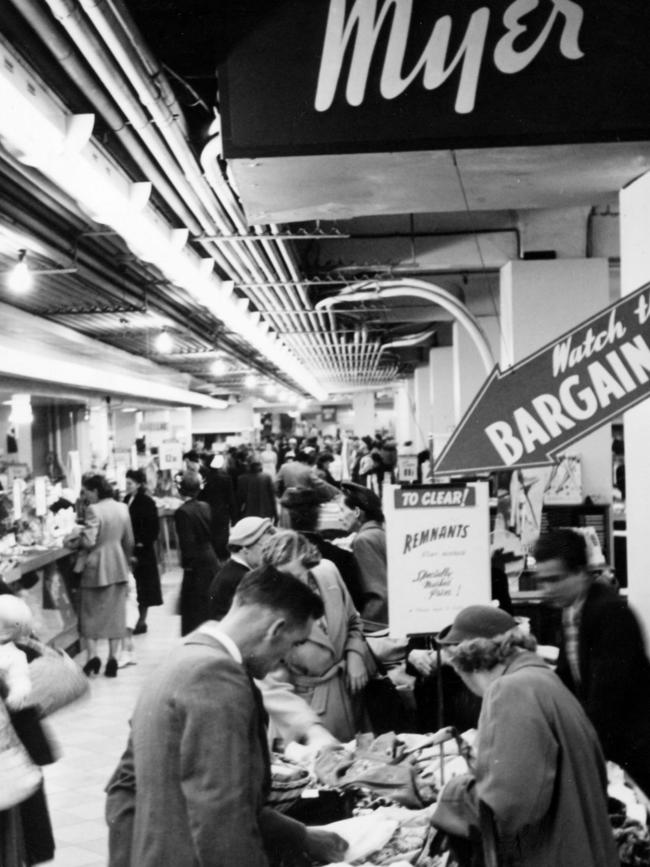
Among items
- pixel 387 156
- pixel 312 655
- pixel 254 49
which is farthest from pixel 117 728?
pixel 254 49

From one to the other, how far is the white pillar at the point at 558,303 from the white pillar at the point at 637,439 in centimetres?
399

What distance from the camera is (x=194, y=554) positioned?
8953 millimetres

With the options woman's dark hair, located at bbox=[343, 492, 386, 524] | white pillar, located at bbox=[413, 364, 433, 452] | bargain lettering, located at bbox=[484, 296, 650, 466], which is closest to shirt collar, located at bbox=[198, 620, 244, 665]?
bargain lettering, located at bbox=[484, 296, 650, 466]

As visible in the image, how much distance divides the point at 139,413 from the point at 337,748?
21.7 m

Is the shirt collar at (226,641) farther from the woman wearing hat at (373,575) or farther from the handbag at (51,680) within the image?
the woman wearing hat at (373,575)

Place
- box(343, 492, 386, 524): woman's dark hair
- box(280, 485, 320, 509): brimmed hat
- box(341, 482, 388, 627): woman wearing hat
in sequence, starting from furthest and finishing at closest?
box(343, 492, 386, 524): woman's dark hair
box(341, 482, 388, 627): woman wearing hat
box(280, 485, 320, 509): brimmed hat

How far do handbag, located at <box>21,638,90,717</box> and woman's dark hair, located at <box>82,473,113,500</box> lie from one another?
199 inches

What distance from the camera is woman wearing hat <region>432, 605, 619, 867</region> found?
8.70 ft

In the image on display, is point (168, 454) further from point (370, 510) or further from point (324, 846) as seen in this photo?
point (324, 846)

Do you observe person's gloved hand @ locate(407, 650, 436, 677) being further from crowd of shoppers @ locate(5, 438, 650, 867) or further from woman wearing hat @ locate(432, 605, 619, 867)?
woman wearing hat @ locate(432, 605, 619, 867)

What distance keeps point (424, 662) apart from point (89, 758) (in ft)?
9.65

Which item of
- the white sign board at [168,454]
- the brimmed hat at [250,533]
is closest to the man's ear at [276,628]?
the brimmed hat at [250,533]

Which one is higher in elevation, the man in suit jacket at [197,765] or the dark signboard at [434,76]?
the dark signboard at [434,76]

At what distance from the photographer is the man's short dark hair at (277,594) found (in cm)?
256
